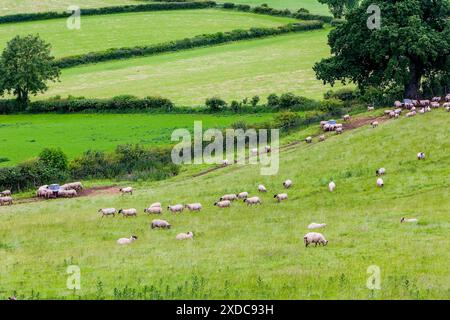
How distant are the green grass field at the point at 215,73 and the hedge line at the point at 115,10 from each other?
27802mm

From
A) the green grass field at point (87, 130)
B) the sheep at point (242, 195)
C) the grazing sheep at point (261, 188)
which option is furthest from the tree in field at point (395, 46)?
the sheep at point (242, 195)

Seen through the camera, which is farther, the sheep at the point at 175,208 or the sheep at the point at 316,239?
the sheep at the point at 175,208

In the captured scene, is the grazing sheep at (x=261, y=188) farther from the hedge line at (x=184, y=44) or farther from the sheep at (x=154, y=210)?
the hedge line at (x=184, y=44)

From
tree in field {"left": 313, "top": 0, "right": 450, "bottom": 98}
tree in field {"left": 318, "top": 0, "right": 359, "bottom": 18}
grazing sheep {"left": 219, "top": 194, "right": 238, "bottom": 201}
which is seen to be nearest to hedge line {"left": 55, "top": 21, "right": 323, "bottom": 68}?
tree in field {"left": 318, "top": 0, "right": 359, "bottom": 18}

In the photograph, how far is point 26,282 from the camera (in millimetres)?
30297

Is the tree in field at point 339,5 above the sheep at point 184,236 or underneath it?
above

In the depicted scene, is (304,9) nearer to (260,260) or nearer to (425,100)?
(425,100)

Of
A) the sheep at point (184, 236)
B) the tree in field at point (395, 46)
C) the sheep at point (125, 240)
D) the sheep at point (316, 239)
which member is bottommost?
the sheep at point (125, 240)

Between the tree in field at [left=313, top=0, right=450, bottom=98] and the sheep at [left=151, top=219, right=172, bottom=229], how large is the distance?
36459 millimetres

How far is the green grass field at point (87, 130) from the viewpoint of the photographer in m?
73.3

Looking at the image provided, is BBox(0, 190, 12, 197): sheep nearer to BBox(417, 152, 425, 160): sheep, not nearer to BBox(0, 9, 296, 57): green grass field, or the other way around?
BBox(417, 152, 425, 160): sheep

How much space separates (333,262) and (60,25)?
4869 inches

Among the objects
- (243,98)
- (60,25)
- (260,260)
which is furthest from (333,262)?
(60,25)
